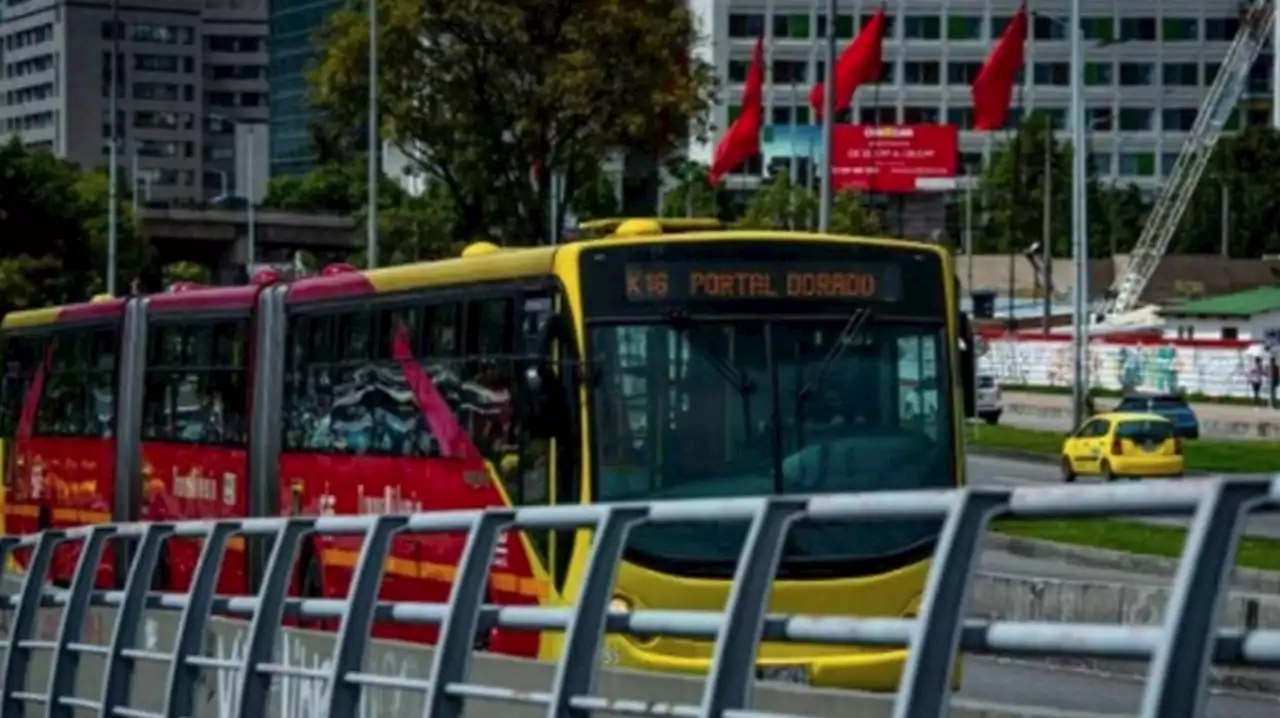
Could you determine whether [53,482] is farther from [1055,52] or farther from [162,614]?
[1055,52]

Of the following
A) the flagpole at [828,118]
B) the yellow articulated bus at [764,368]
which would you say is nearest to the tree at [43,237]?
the flagpole at [828,118]

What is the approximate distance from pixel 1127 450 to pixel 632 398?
38973 mm

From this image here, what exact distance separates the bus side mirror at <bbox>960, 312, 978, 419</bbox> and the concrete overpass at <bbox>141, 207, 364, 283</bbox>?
106 meters

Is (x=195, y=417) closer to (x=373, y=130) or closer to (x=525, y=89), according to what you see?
(x=525, y=89)

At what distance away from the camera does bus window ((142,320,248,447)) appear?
27.1 m

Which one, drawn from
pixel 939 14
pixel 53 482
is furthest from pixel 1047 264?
pixel 53 482

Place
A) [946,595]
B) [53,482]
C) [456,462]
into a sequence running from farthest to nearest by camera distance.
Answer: [53,482], [456,462], [946,595]

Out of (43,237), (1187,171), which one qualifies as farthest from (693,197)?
(43,237)

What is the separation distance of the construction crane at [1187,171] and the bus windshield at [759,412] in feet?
333

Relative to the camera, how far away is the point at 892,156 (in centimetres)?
13888

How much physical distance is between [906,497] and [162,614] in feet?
27.2

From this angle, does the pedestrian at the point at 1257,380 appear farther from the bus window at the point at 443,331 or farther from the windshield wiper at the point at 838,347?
the windshield wiper at the point at 838,347

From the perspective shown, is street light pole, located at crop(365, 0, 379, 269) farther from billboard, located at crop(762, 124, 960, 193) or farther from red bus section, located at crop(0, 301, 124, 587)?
billboard, located at crop(762, 124, 960, 193)

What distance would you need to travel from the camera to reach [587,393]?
1878cm
